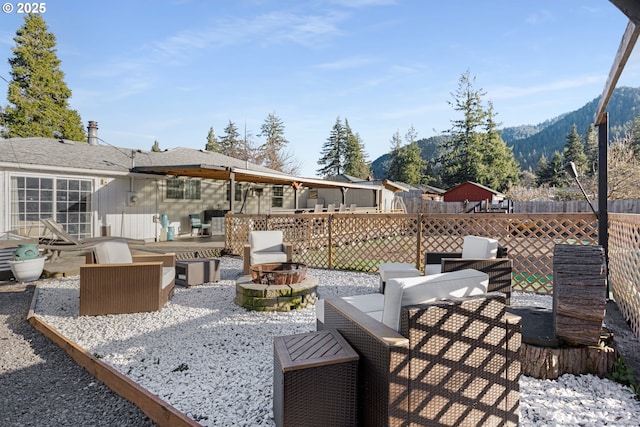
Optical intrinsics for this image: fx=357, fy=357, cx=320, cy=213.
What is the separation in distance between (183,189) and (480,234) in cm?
919

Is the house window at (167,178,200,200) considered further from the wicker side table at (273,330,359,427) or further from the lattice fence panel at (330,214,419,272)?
the wicker side table at (273,330,359,427)

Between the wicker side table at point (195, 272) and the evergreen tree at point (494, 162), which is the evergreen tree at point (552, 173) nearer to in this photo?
the evergreen tree at point (494, 162)

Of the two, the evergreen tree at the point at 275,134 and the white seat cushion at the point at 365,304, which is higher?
the evergreen tree at the point at 275,134

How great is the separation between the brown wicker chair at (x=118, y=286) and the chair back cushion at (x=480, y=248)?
163 inches

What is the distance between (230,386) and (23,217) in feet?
28.9

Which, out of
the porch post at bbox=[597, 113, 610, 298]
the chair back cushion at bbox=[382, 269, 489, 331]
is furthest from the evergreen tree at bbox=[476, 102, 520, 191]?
the chair back cushion at bbox=[382, 269, 489, 331]

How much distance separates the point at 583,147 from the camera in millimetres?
38906

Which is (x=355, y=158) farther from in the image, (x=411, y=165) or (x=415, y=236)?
(x=415, y=236)

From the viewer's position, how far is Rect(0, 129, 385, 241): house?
8.52m

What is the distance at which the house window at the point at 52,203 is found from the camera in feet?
27.8

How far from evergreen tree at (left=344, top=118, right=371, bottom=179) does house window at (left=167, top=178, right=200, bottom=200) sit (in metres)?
29.9

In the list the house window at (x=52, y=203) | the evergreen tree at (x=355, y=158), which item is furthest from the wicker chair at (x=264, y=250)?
the evergreen tree at (x=355, y=158)

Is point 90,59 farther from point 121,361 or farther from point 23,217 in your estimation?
point 121,361

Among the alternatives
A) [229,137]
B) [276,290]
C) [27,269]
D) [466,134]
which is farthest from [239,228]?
[229,137]
